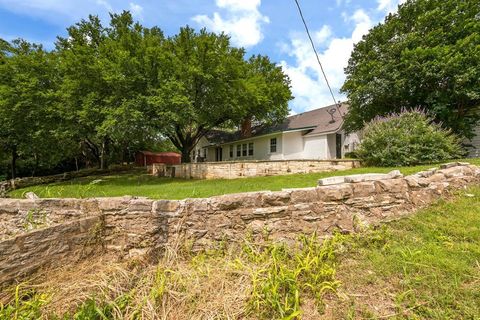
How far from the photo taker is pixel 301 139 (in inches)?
693

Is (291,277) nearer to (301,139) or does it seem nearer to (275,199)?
(275,199)

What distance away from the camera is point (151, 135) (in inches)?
534

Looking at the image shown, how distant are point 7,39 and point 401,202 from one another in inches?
941

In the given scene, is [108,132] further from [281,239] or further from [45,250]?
[281,239]

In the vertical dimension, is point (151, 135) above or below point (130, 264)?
above

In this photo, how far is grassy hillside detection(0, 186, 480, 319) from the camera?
233 centimetres

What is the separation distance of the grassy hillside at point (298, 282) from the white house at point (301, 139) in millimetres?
12297

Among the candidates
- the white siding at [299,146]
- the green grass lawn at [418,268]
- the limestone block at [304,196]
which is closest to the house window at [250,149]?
the white siding at [299,146]

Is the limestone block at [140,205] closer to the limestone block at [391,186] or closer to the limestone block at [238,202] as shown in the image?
the limestone block at [238,202]

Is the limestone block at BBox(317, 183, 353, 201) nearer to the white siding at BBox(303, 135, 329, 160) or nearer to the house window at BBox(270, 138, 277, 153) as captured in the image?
the white siding at BBox(303, 135, 329, 160)

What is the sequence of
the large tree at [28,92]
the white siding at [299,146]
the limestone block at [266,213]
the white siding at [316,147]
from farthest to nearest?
1. the white siding at [299,146]
2. the white siding at [316,147]
3. the large tree at [28,92]
4. the limestone block at [266,213]

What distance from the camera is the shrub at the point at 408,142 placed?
906 cm

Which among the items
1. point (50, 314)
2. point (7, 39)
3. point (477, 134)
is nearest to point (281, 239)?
point (50, 314)

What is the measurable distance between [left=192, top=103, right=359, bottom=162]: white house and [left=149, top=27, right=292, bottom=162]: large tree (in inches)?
99.2
